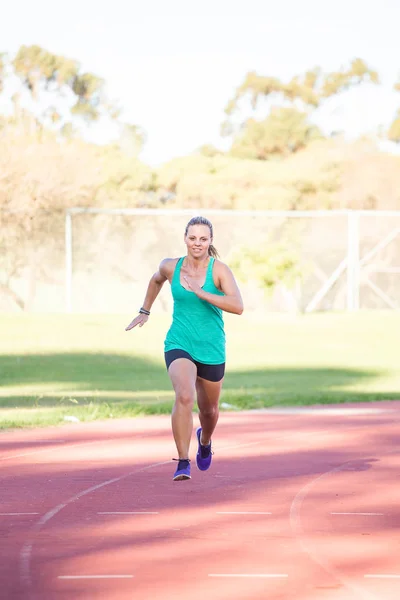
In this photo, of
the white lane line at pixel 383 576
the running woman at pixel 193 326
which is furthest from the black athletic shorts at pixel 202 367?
the white lane line at pixel 383 576

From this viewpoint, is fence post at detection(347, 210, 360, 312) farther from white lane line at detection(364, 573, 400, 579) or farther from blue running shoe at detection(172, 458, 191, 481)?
white lane line at detection(364, 573, 400, 579)

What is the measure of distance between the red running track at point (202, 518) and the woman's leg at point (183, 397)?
0.45 metres

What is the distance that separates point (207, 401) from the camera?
31.7 ft

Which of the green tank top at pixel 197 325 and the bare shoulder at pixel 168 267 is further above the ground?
the bare shoulder at pixel 168 267

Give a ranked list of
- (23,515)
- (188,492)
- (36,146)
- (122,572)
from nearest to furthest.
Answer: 1. (122,572)
2. (23,515)
3. (188,492)
4. (36,146)

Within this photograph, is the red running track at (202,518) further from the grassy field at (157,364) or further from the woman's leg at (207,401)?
the grassy field at (157,364)

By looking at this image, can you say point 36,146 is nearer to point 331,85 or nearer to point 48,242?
point 48,242

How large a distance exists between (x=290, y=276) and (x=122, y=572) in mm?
27366

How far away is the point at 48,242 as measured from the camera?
112 feet

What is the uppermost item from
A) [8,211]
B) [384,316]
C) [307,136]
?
[307,136]

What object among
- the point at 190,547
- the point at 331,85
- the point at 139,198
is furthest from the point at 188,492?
the point at 331,85

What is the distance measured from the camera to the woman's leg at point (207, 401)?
31.3 feet

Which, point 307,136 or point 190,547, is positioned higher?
point 307,136

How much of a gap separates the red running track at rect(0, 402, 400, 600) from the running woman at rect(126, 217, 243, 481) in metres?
0.64
